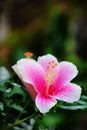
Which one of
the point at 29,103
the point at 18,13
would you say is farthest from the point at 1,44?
the point at 29,103

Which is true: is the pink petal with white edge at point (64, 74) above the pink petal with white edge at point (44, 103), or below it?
above

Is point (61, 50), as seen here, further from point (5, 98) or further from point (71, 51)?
point (5, 98)

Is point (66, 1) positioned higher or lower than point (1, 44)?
higher

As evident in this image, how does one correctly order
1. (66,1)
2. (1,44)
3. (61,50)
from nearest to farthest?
(61,50) → (1,44) → (66,1)

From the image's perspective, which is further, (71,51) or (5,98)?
(71,51)

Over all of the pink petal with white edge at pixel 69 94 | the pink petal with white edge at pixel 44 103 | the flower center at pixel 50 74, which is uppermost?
the flower center at pixel 50 74
